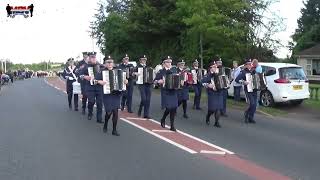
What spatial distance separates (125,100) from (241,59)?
34.9 ft

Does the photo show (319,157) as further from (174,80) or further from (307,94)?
(307,94)

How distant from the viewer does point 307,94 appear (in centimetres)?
2069

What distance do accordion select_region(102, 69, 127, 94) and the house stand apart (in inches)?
1488

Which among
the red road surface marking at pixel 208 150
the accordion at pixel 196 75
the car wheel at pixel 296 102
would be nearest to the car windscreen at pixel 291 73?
the car wheel at pixel 296 102

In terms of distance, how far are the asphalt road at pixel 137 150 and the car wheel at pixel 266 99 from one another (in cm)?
351

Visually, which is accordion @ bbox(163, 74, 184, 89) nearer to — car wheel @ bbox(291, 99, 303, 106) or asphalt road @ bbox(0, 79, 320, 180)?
asphalt road @ bbox(0, 79, 320, 180)

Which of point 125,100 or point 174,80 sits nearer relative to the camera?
point 174,80

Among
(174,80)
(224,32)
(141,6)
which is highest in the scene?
(141,6)

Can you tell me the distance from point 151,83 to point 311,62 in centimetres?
3605

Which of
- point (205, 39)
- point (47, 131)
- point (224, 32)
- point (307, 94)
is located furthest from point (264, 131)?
point (205, 39)

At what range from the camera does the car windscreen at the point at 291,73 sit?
20319 mm

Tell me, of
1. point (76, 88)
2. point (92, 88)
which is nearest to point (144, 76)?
point (92, 88)

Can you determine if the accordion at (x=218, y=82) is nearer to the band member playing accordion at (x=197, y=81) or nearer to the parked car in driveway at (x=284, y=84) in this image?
the band member playing accordion at (x=197, y=81)

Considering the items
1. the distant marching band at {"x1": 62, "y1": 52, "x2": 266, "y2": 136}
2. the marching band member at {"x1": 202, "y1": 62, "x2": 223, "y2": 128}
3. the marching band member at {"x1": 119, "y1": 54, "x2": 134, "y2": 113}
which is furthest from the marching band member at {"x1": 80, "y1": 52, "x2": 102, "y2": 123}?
the marching band member at {"x1": 202, "y1": 62, "x2": 223, "y2": 128}
